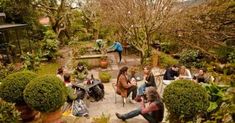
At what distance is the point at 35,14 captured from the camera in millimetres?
23500

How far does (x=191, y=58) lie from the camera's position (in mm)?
16734

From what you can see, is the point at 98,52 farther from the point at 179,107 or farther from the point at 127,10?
the point at 179,107

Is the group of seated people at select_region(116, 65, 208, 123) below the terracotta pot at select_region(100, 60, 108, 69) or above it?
above

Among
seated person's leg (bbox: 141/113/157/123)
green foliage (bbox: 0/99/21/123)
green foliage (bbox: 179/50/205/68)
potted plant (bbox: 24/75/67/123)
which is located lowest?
green foliage (bbox: 179/50/205/68)

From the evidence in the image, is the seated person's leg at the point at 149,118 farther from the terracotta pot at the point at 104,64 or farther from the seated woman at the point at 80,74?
the terracotta pot at the point at 104,64

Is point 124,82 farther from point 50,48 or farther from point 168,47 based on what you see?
point 168,47

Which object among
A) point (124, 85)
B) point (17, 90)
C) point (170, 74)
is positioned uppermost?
point (17, 90)

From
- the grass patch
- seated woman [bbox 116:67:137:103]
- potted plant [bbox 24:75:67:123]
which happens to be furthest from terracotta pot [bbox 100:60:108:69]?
potted plant [bbox 24:75:67:123]

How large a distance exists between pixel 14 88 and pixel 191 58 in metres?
12.2

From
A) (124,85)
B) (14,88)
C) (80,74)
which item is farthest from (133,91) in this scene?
(14,88)

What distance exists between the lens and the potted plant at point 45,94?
6.16 metres

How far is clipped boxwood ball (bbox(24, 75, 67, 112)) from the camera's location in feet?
20.2

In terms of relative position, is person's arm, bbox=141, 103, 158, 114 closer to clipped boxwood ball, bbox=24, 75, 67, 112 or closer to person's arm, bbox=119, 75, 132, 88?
clipped boxwood ball, bbox=24, 75, 67, 112

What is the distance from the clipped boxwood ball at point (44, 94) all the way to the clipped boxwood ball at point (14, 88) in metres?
0.48
